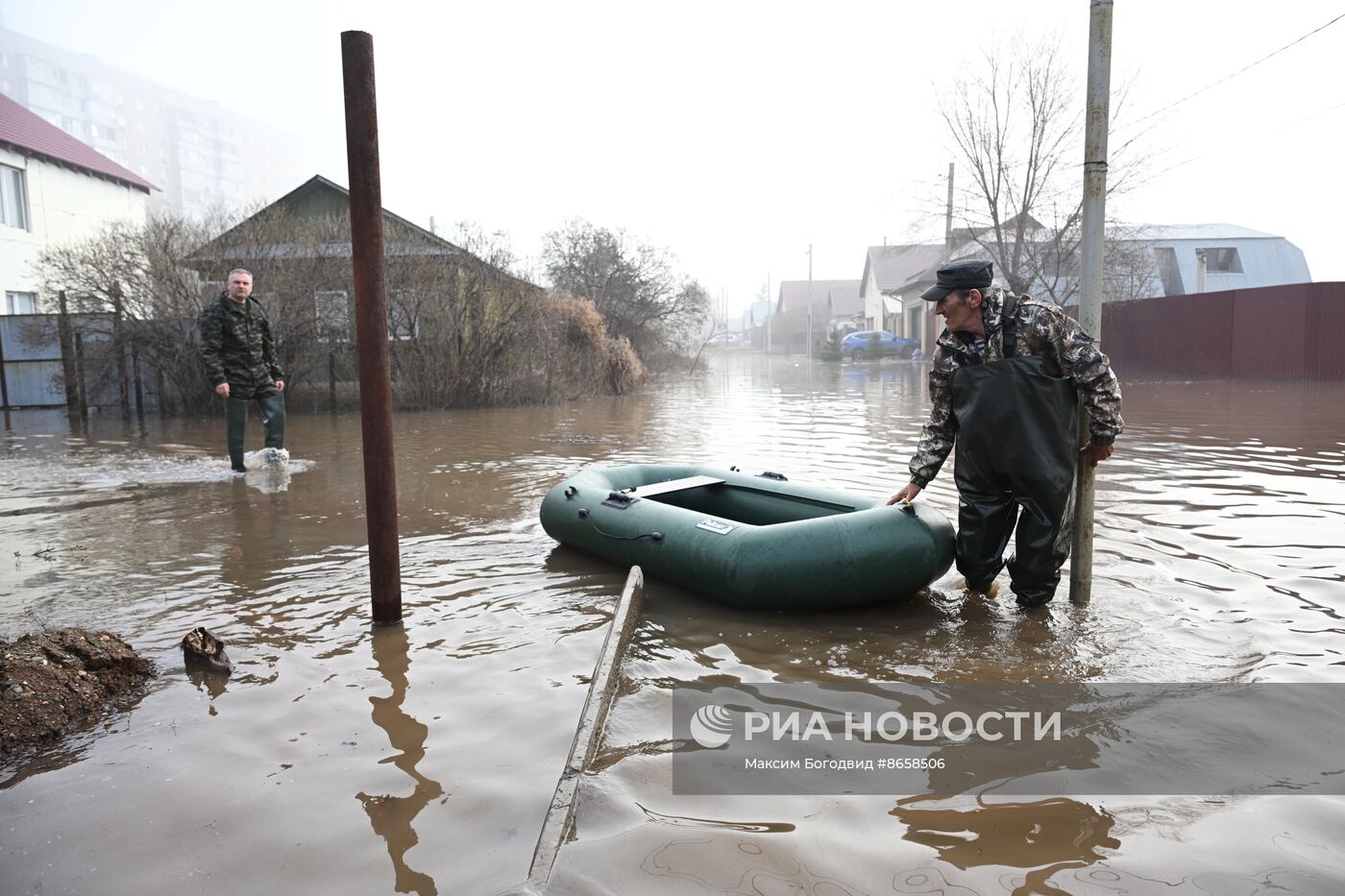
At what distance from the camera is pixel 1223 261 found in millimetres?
35969

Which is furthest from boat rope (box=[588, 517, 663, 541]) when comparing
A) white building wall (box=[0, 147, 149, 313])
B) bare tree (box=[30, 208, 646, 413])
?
white building wall (box=[0, 147, 149, 313])

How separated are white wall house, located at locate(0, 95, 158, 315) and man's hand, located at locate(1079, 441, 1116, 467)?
2367 cm

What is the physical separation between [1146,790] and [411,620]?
3146mm

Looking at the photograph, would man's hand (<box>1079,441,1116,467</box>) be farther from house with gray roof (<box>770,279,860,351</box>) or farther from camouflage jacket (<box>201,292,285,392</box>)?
house with gray roof (<box>770,279,860,351</box>)

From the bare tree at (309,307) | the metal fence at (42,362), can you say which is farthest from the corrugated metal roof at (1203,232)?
the metal fence at (42,362)

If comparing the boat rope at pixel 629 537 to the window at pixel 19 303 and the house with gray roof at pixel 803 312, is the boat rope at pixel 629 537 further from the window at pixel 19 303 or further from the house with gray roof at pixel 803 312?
the house with gray roof at pixel 803 312

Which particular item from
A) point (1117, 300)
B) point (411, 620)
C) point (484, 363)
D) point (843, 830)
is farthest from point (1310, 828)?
point (1117, 300)

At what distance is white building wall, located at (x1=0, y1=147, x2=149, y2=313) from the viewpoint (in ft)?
74.3

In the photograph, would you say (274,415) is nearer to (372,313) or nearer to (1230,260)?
(372,313)

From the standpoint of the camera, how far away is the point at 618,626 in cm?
374

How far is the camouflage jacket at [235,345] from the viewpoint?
8555mm

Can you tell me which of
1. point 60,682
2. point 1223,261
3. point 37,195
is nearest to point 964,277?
point 60,682

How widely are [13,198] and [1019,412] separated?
2691 centimetres

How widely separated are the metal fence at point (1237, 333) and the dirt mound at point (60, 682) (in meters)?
23.2
